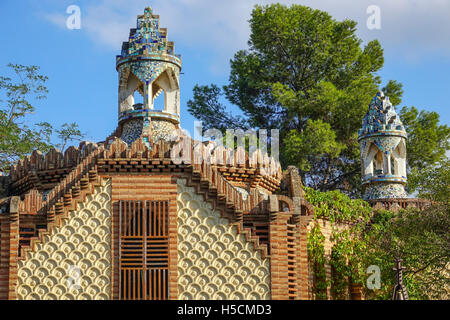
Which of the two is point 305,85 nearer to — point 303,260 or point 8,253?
point 303,260

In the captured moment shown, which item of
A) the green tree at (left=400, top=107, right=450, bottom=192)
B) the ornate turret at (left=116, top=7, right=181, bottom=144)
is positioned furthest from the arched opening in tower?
the green tree at (left=400, top=107, right=450, bottom=192)

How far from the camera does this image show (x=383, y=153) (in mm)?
24734

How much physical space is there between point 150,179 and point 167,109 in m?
4.65

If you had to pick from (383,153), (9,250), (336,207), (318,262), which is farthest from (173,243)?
(383,153)

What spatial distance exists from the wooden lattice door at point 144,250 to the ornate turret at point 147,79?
13.4 ft

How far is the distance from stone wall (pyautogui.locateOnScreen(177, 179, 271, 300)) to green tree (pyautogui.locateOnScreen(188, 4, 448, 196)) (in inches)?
555

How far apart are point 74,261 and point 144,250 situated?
136 centimetres

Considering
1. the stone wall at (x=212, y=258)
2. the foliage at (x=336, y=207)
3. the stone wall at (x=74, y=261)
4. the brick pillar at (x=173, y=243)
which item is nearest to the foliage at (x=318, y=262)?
the foliage at (x=336, y=207)

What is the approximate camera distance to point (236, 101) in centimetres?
3200

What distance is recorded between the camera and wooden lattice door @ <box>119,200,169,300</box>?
1499 cm

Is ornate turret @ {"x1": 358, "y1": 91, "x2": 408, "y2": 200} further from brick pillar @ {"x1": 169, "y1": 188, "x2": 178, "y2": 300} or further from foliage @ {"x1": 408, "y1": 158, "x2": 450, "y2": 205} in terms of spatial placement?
brick pillar @ {"x1": 169, "y1": 188, "x2": 178, "y2": 300}
